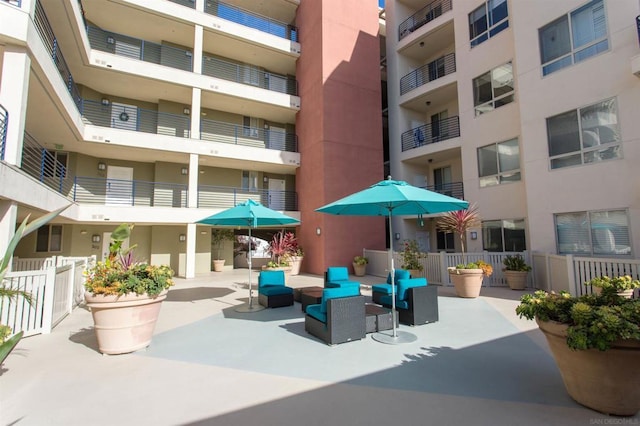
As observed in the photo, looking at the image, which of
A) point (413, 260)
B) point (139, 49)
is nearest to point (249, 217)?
point (413, 260)

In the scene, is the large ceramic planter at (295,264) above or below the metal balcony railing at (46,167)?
below

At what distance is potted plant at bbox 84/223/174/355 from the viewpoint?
479cm

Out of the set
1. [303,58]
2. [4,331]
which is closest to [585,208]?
[4,331]

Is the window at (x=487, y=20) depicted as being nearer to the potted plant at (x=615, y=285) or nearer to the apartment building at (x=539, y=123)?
the apartment building at (x=539, y=123)

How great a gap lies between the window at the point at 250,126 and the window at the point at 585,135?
45.7 feet

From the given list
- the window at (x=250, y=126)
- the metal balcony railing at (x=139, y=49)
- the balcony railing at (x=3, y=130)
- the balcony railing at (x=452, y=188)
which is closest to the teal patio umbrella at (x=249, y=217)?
the balcony railing at (x=3, y=130)

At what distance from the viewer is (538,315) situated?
346 cm

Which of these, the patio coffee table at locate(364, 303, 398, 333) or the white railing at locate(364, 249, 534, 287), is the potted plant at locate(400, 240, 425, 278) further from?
the patio coffee table at locate(364, 303, 398, 333)

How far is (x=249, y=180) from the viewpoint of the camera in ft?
58.3

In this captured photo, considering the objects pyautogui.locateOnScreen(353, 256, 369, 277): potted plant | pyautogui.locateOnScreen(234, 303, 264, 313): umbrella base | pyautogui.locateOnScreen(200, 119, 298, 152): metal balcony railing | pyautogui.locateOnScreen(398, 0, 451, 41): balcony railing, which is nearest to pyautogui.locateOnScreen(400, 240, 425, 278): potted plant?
pyautogui.locateOnScreen(353, 256, 369, 277): potted plant

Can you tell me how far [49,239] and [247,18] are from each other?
48.5 ft

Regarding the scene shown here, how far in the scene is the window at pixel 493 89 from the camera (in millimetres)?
12281

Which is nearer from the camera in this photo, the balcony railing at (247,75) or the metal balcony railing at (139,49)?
the metal balcony railing at (139,49)

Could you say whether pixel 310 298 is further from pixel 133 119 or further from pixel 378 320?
pixel 133 119
